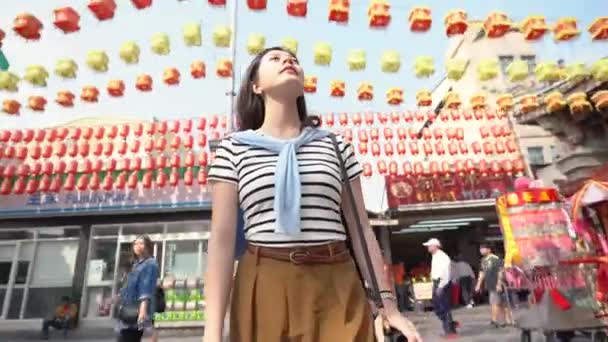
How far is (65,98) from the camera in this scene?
9.29m

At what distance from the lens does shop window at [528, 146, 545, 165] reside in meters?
19.5

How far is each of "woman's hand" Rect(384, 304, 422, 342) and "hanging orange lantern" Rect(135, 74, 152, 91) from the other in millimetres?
8693

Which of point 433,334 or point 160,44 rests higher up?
point 160,44

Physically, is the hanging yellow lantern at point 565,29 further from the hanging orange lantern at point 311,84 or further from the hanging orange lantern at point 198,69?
the hanging orange lantern at point 198,69

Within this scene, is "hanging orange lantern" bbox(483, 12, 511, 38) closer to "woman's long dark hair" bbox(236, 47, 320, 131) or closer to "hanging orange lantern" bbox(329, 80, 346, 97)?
"hanging orange lantern" bbox(329, 80, 346, 97)

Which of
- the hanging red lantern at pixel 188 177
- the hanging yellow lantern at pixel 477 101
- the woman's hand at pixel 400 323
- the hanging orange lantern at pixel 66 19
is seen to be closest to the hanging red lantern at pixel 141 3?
the hanging orange lantern at pixel 66 19

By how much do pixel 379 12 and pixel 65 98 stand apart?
255 inches

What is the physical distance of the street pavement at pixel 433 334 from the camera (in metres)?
7.43

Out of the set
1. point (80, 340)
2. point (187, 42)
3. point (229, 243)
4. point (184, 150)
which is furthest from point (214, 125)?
point (229, 243)

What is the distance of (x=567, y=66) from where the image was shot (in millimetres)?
8984

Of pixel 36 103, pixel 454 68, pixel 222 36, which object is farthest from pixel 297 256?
pixel 36 103

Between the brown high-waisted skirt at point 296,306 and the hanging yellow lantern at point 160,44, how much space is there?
7.67 m

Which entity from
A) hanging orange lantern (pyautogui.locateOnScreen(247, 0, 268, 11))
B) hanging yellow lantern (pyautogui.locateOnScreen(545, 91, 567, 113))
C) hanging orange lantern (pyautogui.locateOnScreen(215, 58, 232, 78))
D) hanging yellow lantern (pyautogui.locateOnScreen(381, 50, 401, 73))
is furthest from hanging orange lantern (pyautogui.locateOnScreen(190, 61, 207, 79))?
hanging yellow lantern (pyautogui.locateOnScreen(545, 91, 567, 113))

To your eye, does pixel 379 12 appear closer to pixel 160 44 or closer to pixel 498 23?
pixel 498 23
